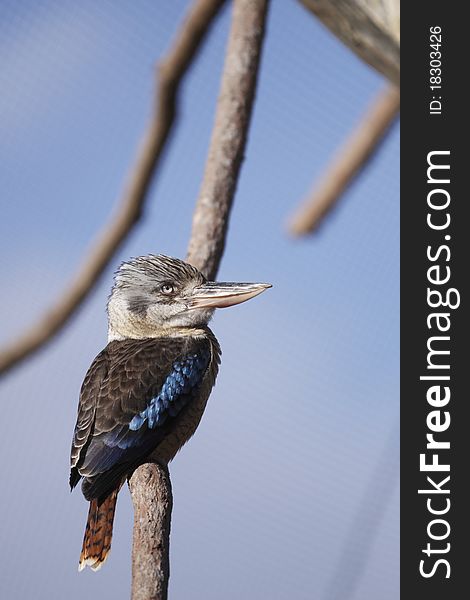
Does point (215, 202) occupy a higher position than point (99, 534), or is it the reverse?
point (215, 202)

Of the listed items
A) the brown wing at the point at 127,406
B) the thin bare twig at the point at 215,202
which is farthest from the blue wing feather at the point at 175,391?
the thin bare twig at the point at 215,202

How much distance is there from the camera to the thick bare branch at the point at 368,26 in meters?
2.73

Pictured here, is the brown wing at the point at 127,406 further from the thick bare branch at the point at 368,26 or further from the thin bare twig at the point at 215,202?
the thick bare branch at the point at 368,26

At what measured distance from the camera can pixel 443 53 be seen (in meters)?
2.53

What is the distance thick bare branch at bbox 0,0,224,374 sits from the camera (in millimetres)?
3082

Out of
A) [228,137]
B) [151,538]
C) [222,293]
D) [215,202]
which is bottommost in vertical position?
[151,538]

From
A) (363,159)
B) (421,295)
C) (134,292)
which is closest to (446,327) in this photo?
(421,295)

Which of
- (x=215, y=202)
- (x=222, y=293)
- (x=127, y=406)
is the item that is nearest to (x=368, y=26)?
(x=215, y=202)

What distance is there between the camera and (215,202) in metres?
2.56

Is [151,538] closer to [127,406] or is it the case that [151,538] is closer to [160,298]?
[127,406]

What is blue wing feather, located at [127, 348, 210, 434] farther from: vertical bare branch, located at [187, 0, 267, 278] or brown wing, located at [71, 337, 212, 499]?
A: vertical bare branch, located at [187, 0, 267, 278]

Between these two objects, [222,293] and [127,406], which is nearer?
[127,406]

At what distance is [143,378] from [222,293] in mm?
349

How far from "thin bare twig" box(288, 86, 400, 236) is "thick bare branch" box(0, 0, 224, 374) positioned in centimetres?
73
